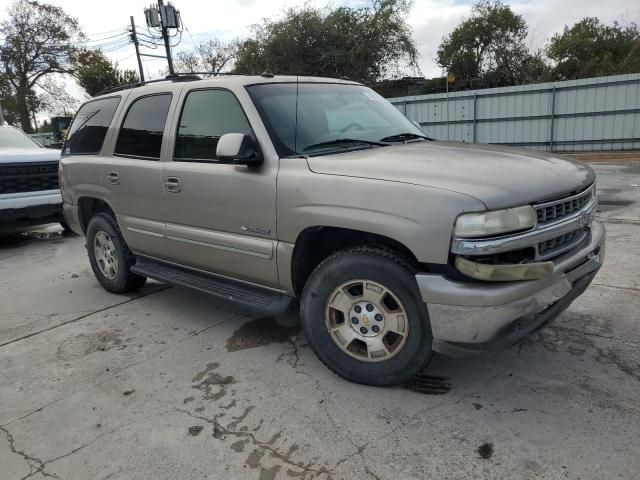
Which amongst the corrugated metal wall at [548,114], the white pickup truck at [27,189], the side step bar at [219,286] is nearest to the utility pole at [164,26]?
the corrugated metal wall at [548,114]

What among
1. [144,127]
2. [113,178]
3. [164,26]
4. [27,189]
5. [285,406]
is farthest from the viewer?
[164,26]

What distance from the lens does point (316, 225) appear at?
3.00m

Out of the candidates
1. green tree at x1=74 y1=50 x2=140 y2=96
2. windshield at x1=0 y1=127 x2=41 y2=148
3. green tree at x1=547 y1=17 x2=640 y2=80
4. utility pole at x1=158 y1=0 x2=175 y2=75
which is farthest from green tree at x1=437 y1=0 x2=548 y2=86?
windshield at x1=0 y1=127 x2=41 y2=148

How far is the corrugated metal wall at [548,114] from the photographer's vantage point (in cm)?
1470

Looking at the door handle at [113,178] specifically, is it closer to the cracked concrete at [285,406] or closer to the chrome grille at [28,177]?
the cracked concrete at [285,406]

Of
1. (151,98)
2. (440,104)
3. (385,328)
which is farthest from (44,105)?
(385,328)

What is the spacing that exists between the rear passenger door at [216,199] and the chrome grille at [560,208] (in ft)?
5.07

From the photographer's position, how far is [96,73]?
3475 cm

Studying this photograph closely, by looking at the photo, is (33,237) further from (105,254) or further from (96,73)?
(96,73)

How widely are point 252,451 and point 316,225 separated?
1262 mm

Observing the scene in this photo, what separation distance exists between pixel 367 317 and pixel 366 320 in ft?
0.07

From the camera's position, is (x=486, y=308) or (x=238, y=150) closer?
(x=486, y=308)

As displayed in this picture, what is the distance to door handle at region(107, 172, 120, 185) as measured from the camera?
445cm

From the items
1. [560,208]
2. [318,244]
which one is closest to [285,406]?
[318,244]
